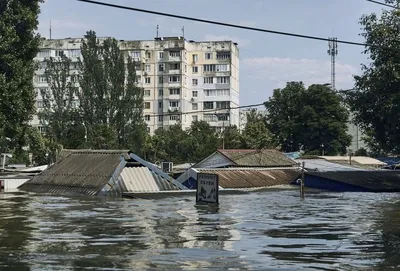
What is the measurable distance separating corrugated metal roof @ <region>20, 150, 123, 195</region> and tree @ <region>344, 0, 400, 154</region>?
14.7 metres

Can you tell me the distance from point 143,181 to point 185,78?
6376cm

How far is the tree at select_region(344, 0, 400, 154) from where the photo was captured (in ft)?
107

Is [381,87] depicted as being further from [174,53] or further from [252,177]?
[174,53]

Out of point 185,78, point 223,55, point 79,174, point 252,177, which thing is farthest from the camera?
point 223,55

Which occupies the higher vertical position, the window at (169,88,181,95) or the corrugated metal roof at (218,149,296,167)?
→ the window at (169,88,181,95)

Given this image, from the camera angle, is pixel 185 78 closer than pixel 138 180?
No

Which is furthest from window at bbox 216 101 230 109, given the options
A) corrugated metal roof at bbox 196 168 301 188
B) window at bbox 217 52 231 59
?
corrugated metal roof at bbox 196 168 301 188

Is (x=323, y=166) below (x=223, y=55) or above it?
below

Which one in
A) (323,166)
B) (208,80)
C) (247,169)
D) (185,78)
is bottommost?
(247,169)

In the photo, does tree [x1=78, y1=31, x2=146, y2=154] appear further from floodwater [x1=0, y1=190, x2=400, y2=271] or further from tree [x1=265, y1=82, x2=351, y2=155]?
floodwater [x1=0, y1=190, x2=400, y2=271]

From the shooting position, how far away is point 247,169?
137ft

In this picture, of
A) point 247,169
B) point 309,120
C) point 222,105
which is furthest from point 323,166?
point 222,105

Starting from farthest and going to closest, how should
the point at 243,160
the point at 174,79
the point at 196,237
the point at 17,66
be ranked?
1. the point at 174,79
2. the point at 243,160
3. the point at 17,66
4. the point at 196,237

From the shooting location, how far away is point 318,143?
7888 cm
